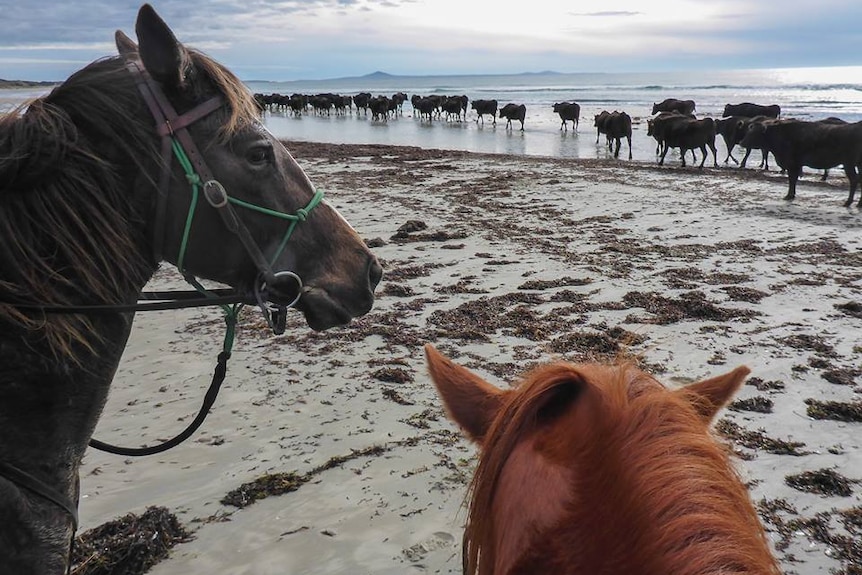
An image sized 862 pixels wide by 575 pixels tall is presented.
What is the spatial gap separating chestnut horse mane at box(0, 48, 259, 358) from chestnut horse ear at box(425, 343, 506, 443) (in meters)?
1.03

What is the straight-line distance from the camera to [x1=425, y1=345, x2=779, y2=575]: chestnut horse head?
71 cm

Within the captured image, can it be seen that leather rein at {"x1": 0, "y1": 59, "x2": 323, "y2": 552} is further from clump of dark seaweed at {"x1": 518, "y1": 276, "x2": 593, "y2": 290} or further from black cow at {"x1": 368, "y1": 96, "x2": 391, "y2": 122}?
black cow at {"x1": 368, "y1": 96, "x2": 391, "y2": 122}

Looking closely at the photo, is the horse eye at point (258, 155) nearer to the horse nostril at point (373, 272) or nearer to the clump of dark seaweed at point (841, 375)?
the horse nostril at point (373, 272)

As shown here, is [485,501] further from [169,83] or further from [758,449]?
[758,449]

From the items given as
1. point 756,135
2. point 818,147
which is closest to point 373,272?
point 818,147

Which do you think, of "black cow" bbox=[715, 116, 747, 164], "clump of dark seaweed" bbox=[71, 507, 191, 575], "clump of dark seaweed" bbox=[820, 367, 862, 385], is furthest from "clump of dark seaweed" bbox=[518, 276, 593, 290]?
"black cow" bbox=[715, 116, 747, 164]

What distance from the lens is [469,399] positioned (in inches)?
50.9

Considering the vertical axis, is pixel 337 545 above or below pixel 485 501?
below

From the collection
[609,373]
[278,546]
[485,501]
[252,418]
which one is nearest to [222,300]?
[485,501]

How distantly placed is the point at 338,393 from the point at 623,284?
390 cm

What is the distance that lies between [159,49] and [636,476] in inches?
65.1

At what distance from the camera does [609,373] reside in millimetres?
1014

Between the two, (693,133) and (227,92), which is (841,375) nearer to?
(227,92)

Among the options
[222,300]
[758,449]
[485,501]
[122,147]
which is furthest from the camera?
[758,449]
